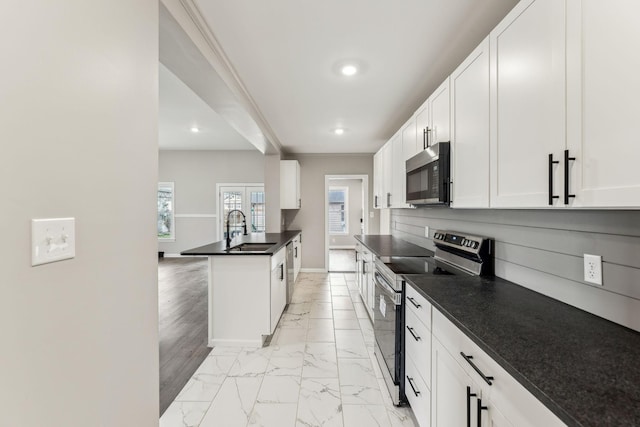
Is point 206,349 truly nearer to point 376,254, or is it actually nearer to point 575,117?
point 376,254

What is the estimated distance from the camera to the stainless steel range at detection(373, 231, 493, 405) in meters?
1.94

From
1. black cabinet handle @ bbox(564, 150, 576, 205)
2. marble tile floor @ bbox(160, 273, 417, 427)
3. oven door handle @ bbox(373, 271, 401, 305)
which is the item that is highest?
black cabinet handle @ bbox(564, 150, 576, 205)

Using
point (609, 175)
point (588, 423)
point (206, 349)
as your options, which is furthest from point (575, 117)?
point (206, 349)

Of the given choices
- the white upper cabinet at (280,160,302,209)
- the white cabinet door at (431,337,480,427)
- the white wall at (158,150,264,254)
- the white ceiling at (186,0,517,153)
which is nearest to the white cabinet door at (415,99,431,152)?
the white ceiling at (186,0,517,153)

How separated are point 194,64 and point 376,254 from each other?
2.16 m

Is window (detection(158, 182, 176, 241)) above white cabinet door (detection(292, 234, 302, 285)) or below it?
above

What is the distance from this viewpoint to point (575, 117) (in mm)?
974

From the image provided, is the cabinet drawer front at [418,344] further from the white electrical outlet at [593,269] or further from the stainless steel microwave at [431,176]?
the stainless steel microwave at [431,176]

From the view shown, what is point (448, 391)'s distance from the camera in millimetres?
1288

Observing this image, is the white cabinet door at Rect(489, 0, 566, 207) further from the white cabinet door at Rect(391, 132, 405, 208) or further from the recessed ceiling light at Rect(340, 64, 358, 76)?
the white cabinet door at Rect(391, 132, 405, 208)

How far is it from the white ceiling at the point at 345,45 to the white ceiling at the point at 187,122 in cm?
110

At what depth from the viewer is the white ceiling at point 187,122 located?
354 centimetres

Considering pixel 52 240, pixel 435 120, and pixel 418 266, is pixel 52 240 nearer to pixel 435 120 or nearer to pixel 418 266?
pixel 418 266

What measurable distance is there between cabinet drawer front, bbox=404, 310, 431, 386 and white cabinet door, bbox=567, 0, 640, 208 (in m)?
0.99
